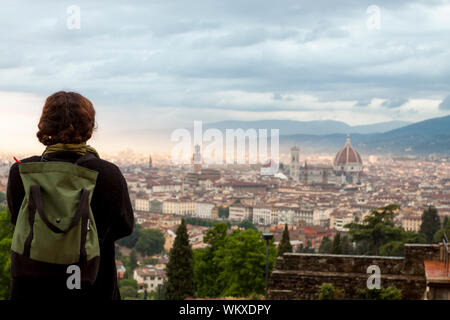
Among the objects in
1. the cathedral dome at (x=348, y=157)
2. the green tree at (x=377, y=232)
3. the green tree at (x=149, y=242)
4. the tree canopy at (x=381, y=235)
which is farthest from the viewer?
the cathedral dome at (x=348, y=157)

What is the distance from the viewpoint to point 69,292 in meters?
1.51

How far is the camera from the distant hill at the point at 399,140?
93988 mm

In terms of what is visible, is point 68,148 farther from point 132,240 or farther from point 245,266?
point 132,240

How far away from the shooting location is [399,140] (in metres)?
103

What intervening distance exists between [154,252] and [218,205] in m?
22.9

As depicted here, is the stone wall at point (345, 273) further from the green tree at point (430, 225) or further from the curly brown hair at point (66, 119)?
the green tree at point (430, 225)

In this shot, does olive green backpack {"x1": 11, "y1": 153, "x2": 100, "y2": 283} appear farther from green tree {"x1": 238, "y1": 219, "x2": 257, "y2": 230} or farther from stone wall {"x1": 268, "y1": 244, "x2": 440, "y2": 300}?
green tree {"x1": 238, "y1": 219, "x2": 257, "y2": 230}

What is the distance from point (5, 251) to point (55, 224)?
14.1m

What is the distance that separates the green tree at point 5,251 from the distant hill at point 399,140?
276ft

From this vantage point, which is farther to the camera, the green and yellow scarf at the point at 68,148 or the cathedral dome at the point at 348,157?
the cathedral dome at the point at 348,157

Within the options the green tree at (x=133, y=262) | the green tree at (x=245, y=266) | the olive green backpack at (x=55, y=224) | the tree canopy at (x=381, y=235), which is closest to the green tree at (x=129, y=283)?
the green tree at (x=133, y=262)

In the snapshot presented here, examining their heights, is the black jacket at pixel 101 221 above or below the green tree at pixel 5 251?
above

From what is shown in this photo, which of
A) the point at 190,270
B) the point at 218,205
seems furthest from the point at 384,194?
the point at 190,270

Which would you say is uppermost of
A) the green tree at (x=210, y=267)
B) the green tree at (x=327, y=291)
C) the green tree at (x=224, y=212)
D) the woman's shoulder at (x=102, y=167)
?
the woman's shoulder at (x=102, y=167)
